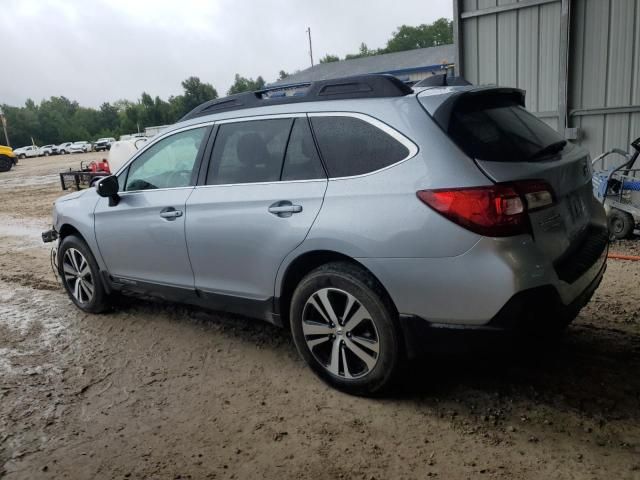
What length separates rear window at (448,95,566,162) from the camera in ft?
8.92

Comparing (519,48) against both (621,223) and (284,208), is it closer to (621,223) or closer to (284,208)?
(621,223)

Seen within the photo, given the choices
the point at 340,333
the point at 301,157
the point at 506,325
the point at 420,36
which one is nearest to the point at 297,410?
the point at 340,333

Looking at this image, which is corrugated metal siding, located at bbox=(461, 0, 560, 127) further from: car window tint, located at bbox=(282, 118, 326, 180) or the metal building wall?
car window tint, located at bbox=(282, 118, 326, 180)

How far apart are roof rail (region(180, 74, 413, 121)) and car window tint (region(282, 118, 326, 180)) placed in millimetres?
198

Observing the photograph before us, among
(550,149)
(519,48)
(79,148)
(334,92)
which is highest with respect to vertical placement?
(519,48)

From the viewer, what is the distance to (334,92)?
3240mm

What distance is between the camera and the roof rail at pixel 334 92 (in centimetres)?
304

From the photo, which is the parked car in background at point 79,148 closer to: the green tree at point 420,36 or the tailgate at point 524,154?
the green tree at point 420,36

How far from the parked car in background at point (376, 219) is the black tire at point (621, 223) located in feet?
11.5

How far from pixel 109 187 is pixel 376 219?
8.17ft

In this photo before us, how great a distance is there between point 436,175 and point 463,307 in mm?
674

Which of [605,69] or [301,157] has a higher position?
[605,69]

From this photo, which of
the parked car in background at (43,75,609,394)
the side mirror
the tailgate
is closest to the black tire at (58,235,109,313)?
the side mirror

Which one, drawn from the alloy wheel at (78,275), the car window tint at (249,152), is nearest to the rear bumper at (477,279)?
the car window tint at (249,152)
